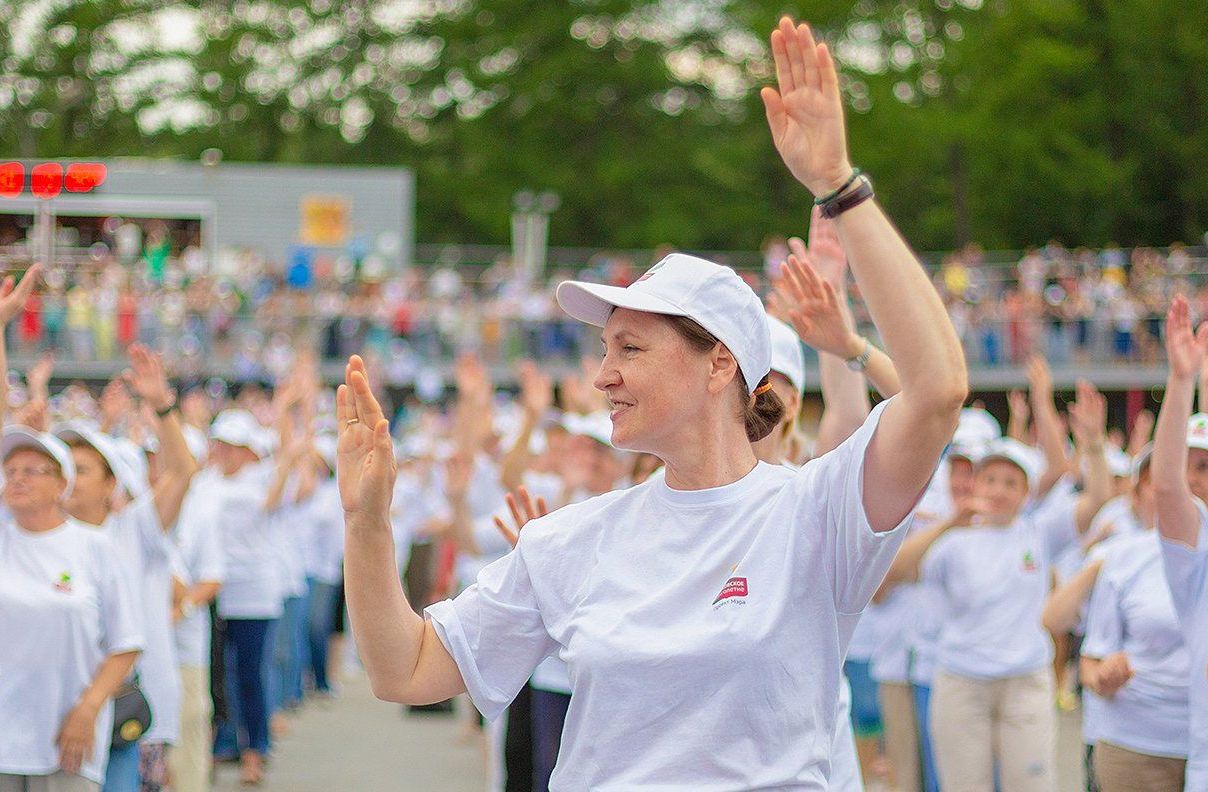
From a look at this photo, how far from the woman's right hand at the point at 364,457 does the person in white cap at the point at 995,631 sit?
4.15m

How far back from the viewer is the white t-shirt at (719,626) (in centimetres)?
304

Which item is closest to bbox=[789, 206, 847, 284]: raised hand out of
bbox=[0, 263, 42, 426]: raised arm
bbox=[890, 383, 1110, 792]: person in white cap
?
bbox=[0, 263, 42, 426]: raised arm

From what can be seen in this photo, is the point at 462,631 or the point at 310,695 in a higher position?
the point at 462,631

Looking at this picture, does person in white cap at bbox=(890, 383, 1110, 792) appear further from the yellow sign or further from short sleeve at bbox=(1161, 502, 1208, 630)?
the yellow sign

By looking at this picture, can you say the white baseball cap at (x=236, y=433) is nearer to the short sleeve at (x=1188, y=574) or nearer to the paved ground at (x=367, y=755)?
the paved ground at (x=367, y=755)

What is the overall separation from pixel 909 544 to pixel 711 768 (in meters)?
4.09

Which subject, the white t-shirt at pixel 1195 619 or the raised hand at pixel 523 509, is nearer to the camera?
the raised hand at pixel 523 509

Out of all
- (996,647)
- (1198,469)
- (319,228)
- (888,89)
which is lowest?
(996,647)

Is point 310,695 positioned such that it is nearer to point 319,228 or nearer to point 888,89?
point 319,228

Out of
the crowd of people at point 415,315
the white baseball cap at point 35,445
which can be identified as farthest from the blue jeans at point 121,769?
the crowd of people at point 415,315

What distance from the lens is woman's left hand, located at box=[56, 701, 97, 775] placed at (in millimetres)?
5746

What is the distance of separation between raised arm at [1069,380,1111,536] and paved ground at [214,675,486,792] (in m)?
4.15

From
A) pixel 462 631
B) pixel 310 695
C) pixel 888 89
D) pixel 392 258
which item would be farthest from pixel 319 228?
pixel 462 631

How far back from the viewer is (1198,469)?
5648 mm
